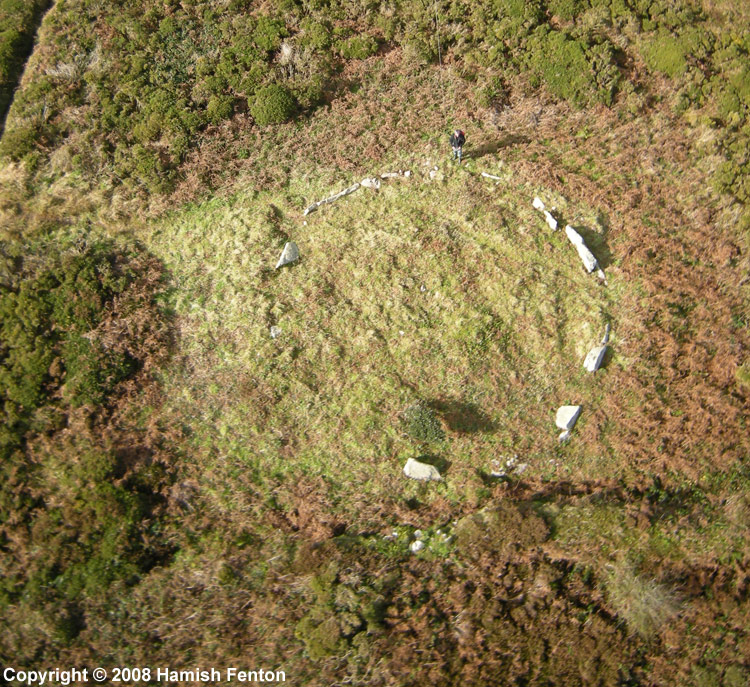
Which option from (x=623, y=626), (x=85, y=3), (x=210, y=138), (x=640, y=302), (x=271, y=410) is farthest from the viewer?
(x=85, y=3)

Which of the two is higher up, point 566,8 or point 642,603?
point 566,8

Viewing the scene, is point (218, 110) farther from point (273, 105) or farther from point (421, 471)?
point (421, 471)

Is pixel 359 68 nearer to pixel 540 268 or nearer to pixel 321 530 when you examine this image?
pixel 540 268

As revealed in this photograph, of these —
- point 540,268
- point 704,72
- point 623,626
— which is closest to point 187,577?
point 623,626

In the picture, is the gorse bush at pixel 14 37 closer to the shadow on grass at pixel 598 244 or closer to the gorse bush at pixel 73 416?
the gorse bush at pixel 73 416

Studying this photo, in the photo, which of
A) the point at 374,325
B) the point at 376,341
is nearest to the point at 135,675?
the point at 376,341
